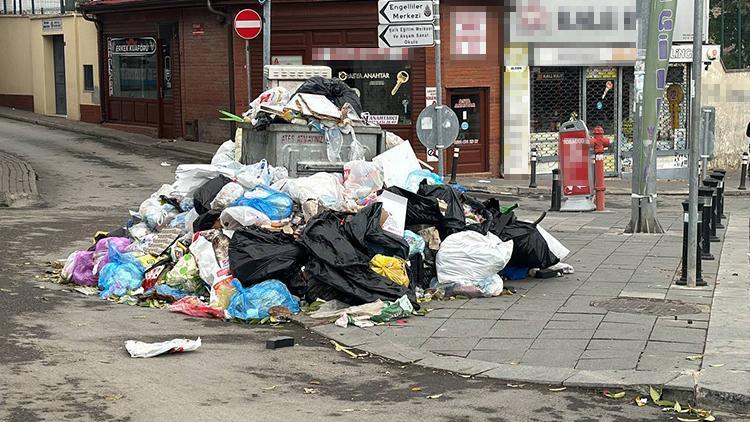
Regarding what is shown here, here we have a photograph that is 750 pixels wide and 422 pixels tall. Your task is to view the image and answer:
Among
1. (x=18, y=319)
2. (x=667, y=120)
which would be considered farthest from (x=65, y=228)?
A: (x=667, y=120)

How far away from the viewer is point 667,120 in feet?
87.0

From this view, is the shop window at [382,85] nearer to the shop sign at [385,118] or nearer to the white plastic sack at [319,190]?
the shop sign at [385,118]

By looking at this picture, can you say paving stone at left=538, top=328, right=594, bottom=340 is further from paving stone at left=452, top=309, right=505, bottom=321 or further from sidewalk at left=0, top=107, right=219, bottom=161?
sidewalk at left=0, top=107, right=219, bottom=161

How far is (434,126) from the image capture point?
15695mm

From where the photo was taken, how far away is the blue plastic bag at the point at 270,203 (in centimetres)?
1084

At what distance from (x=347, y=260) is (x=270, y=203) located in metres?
1.32

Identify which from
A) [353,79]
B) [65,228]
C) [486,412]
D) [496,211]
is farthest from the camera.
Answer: [353,79]

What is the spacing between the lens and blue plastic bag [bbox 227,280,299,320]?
31.9 ft

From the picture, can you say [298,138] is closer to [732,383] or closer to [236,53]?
[732,383]

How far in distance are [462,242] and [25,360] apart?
4.42 m

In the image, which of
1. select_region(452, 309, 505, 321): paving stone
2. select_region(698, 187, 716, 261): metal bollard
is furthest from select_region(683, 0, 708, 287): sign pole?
select_region(452, 309, 505, 321): paving stone

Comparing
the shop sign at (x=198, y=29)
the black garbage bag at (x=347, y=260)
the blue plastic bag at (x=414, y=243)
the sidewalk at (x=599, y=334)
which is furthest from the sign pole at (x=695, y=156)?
the shop sign at (x=198, y=29)

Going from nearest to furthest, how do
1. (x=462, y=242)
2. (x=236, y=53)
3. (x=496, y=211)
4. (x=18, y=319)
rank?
1. (x=18, y=319)
2. (x=462, y=242)
3. (x=496, y=211)
4. (x=236, y=53)

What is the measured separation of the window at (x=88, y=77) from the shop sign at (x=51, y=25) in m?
1.80
